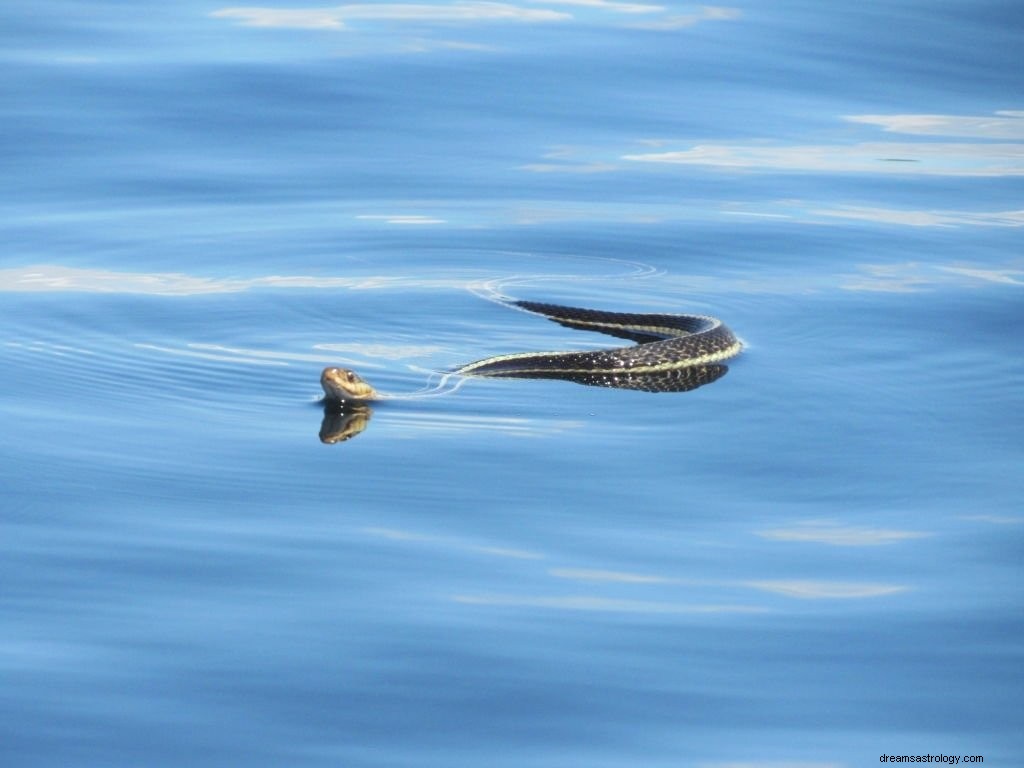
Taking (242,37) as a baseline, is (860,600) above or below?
below

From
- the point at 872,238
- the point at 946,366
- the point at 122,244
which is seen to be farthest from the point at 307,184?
the point at 946,366

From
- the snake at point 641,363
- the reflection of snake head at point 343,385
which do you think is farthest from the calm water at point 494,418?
the snake at point 641,363

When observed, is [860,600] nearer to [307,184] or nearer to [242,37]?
[307,184]

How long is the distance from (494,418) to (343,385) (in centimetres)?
104

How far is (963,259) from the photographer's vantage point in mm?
17156

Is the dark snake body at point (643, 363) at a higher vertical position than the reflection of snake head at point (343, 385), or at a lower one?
higher

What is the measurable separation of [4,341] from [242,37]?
498 inches

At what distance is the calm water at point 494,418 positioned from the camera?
7.69m

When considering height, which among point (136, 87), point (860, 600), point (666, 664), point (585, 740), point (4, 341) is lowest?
point (585, 740)

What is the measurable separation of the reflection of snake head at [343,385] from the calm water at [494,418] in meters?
0.21

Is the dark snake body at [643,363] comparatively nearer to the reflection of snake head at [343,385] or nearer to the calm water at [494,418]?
the calm water at [494,418]

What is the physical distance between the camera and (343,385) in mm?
12023

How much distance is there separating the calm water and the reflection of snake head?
0.70ft

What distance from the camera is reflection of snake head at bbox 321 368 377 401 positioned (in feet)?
39.4
